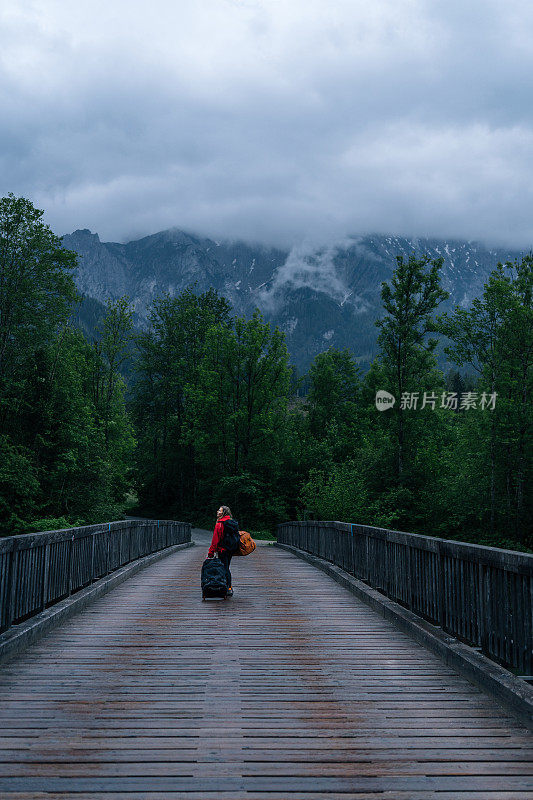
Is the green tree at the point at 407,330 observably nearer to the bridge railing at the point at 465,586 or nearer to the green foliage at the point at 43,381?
the green foliage at the point at 43,381

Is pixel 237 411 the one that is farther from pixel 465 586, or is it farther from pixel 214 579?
pixel 465 586

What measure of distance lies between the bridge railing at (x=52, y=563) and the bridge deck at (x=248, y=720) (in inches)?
19.5

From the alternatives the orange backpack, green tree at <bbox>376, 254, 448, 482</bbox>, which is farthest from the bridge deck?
green tree at <bbox>376, 254, 448, 482</bbox>

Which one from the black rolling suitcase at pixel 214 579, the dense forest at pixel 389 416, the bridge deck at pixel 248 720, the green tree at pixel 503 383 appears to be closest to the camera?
the bridge deck at pixel 248 720

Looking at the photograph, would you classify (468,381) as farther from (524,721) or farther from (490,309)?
(524,721)

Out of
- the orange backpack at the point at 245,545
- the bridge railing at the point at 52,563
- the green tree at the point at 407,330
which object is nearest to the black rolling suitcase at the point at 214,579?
the orange backpack at the point at 245,545

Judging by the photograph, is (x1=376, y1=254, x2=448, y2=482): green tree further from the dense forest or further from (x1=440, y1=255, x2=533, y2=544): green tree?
(x1=440, y1=255, x2=533, y2=544): green tree

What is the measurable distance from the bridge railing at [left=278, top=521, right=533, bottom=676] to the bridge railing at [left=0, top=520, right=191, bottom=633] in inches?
166

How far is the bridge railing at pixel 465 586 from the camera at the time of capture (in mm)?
A: 5000

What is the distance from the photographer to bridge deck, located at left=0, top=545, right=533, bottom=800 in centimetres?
353

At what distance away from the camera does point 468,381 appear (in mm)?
107062

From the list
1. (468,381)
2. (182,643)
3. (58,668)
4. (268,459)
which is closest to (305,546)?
(182,643)

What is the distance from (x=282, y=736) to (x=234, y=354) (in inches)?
1851

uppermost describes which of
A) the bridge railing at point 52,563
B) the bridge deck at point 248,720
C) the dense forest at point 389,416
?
the dense forest at point 389,416
